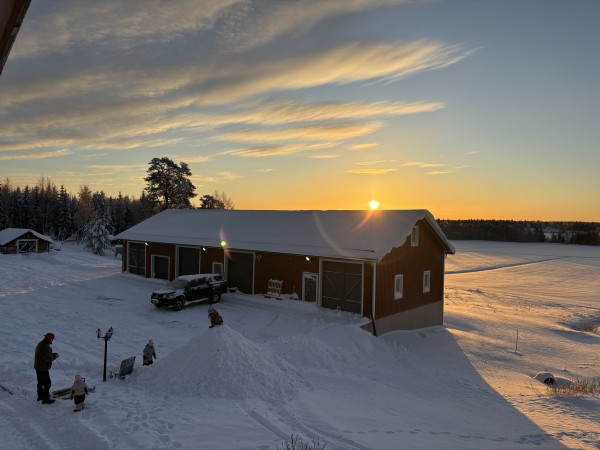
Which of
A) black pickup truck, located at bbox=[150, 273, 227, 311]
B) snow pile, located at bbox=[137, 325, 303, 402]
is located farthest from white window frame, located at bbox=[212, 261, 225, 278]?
snow pile, located at bbox=[137, 325, 303, 402]

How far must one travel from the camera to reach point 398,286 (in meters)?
24.3

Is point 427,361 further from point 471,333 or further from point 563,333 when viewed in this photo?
point 563,333

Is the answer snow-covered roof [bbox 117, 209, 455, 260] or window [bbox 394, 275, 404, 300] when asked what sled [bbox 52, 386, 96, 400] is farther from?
window [bbox 394, 275, 404, 300]

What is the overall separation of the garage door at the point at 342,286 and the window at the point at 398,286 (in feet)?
8.50

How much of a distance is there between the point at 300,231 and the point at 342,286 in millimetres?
5586

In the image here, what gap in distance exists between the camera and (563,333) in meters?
28.8

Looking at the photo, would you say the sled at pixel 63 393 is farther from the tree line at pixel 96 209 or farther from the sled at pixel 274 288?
the tree line at pixel 96 209

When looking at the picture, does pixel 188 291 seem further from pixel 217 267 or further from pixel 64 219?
pixel 64 219

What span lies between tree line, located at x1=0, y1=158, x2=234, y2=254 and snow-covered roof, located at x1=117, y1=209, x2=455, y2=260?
2814cm

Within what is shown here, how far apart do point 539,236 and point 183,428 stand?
169115 millimetres

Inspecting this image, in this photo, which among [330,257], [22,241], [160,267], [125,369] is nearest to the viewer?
[125,369]

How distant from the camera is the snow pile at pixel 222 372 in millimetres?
11188

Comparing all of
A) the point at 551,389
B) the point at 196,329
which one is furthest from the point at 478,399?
the point at 196,329

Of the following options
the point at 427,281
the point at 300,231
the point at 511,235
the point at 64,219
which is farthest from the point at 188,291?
the point at 511,235
